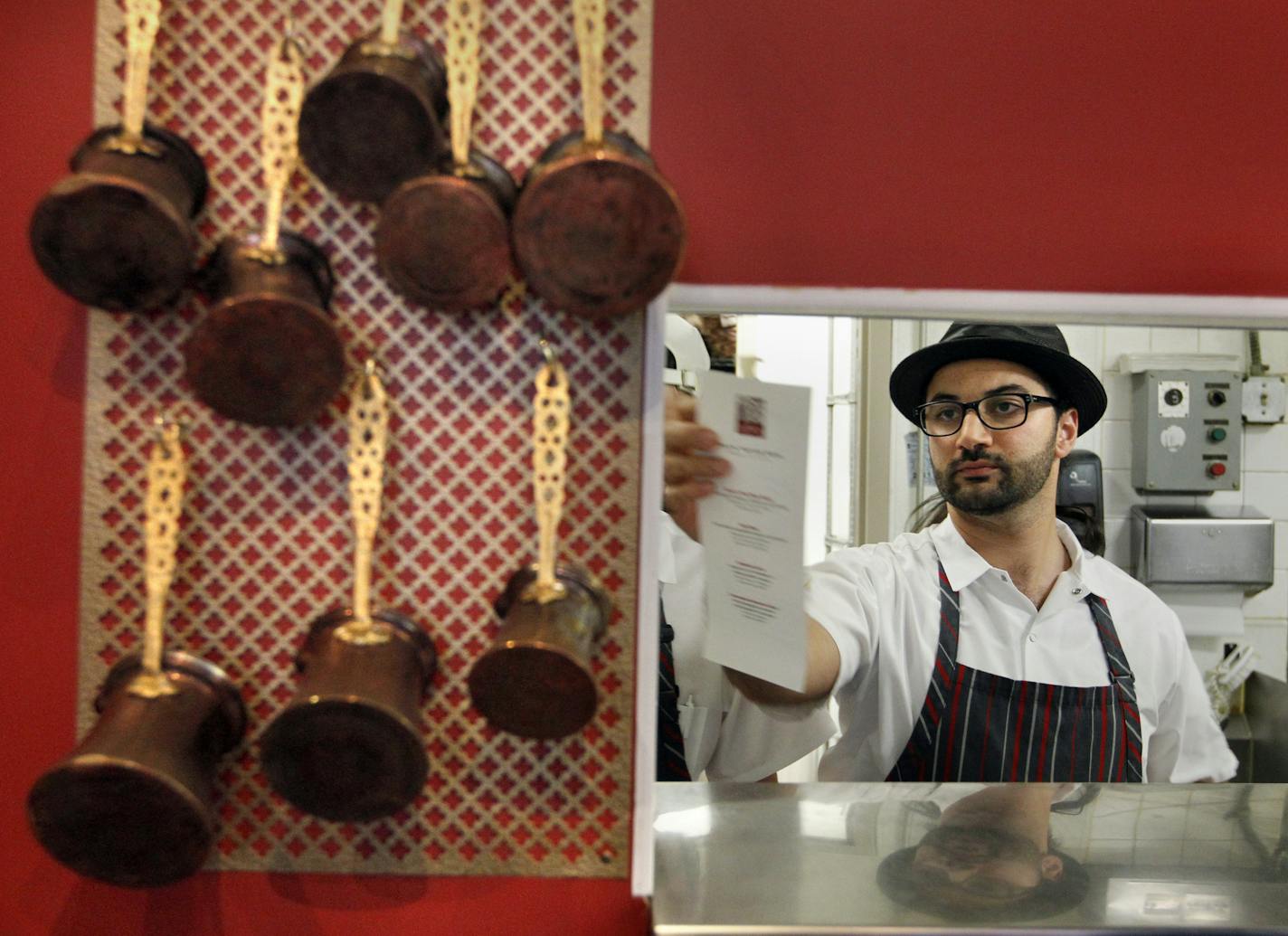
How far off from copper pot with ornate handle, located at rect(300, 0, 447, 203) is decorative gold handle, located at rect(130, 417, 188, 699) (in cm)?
32

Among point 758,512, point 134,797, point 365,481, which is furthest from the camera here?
point 758,512

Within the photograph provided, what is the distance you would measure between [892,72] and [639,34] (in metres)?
0.28

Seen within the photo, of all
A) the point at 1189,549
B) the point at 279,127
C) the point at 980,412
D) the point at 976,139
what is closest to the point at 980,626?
the point at 980,412

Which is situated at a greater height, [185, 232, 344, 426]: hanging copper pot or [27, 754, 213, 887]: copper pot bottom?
[185, 232, 344, 426]: hanging copper pot

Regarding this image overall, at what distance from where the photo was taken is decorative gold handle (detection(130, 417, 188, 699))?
0.96 meters

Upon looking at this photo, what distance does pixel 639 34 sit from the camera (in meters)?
1.02

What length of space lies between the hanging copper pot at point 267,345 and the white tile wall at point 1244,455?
3.37 feet

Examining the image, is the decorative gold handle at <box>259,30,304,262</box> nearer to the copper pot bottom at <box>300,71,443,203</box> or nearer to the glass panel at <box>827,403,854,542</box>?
the copper pot bottom at <box>300,71,443,203</box>

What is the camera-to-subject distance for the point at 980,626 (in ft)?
4.65

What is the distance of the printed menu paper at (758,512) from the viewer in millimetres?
1088

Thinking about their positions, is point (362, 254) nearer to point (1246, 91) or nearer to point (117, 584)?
point (117, 584)

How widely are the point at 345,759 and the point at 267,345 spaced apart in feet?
1.33

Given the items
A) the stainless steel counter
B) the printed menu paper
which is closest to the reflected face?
the stainless steel counter

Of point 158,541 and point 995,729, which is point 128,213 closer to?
point 158,541
